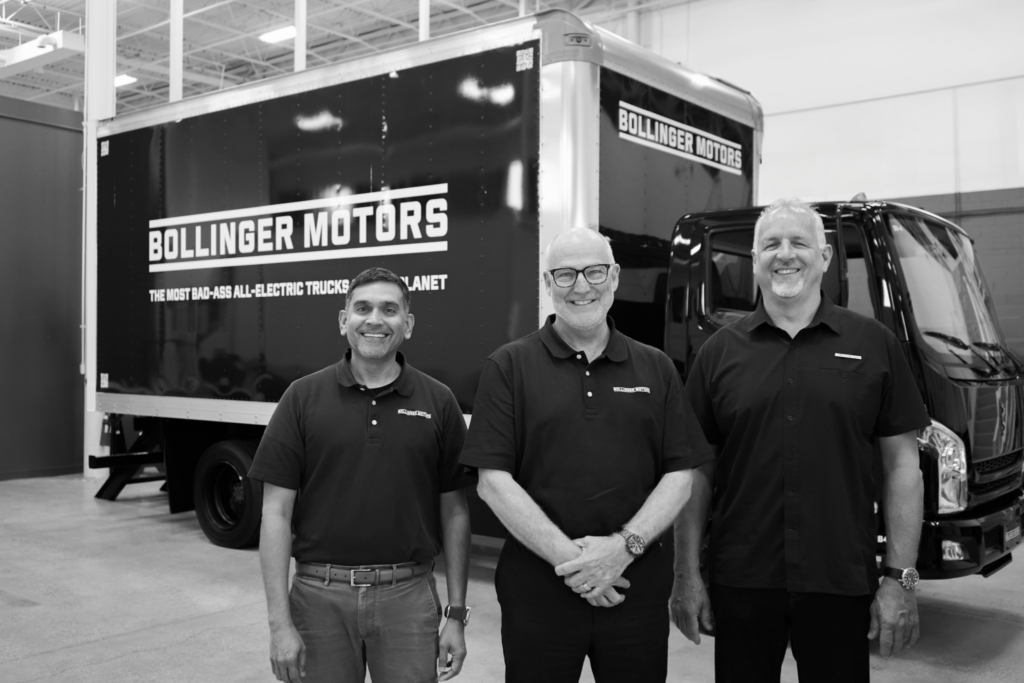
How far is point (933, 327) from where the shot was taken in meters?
4.39

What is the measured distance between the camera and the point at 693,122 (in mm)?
5688

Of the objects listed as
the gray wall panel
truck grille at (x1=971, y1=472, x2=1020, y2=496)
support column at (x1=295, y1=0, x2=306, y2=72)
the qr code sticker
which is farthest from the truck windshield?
the gray wall panel

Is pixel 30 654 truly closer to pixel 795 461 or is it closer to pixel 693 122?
pixel 795 461

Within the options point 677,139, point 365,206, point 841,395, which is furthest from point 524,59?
point 841,395

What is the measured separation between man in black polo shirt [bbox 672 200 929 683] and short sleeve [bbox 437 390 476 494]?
0.71 metres

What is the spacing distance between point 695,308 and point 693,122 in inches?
60.2

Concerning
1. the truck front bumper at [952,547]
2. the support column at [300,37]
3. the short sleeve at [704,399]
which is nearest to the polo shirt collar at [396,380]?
the short sleeve at [704,399]

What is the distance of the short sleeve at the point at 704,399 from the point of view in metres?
2.57

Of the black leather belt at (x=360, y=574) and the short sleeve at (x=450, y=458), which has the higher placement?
the short sleeve at (x=450, y=458)

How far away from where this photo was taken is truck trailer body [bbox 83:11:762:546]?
4906mm

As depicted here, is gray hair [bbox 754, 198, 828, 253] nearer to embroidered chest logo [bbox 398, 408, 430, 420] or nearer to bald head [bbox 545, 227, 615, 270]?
bald head [bbox 545, 227, 615, 270]

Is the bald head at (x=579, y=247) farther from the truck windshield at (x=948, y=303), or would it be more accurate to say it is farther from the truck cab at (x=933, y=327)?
the truck windshield at (x=948, y=303)

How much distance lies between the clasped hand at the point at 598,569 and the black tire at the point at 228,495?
15.4 feet

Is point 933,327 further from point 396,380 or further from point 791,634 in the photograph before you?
point 396,380
